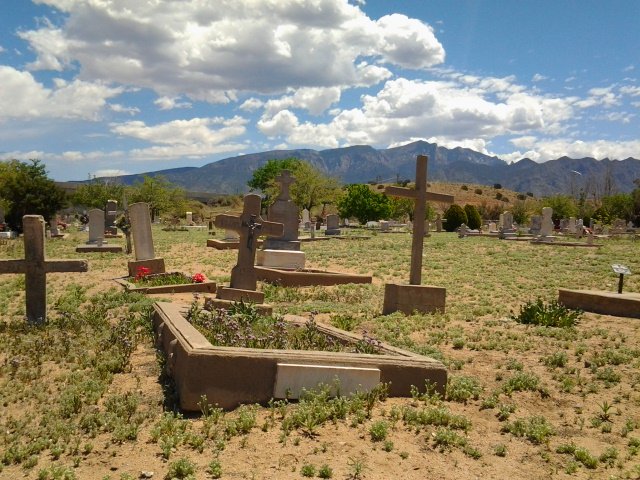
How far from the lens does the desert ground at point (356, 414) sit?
4.48 m

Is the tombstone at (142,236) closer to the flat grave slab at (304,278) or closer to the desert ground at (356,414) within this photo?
the flat grave slab at (304,278)

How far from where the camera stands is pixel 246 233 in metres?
10.2

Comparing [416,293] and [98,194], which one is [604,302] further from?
[98,194]

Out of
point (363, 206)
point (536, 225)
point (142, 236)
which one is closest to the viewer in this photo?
point (142, 236)

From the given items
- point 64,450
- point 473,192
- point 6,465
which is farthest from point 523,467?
point 473,192

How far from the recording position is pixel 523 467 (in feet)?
14.8

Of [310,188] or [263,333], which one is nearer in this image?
[263,333]

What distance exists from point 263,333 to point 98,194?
61.7 meters

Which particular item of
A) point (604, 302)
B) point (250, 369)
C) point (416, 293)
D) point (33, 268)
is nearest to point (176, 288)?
point (33, 268)

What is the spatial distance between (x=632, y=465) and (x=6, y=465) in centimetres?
493

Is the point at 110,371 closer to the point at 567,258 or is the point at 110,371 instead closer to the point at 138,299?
the point at 138,299

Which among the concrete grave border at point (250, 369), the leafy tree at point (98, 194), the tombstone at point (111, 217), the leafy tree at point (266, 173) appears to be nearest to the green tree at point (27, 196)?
the tombstone at point (111, 217)

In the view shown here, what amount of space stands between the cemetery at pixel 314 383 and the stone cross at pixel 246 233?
0.10 feet

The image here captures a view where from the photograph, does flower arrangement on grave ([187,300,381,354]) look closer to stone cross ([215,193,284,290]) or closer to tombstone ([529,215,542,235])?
stone cross ([215,193,284,290])
